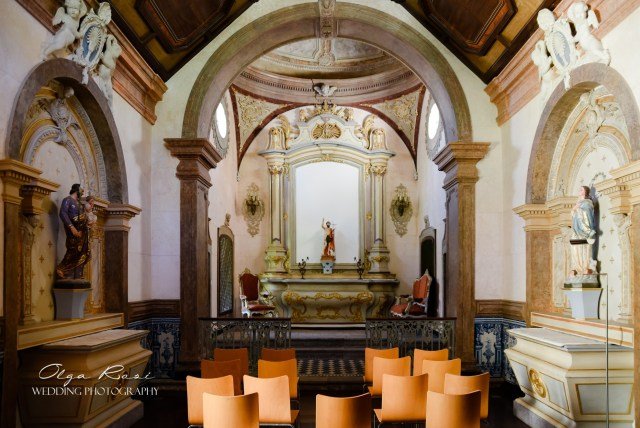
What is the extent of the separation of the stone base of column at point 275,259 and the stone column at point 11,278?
980 cm

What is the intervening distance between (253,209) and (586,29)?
1040cm

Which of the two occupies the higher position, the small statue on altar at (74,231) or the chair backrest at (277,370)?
the small statue on altar at (74,231)

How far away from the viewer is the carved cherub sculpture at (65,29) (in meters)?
6.02

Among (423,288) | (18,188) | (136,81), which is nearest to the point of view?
(18,188)

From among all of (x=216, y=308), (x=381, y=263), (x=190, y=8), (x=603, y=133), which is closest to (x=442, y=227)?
(x=381, y=263)

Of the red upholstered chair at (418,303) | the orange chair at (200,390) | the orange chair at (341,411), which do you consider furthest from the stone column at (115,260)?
the red upholstered chair at (418,303)

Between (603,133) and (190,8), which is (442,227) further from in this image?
(190,8)

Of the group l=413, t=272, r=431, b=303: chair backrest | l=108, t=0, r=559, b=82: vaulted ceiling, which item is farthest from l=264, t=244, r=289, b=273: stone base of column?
l=108, t=0, r=559, b=82: vaulted ceiling

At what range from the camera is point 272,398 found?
5.05m

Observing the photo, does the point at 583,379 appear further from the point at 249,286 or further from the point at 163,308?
the point at 249,286

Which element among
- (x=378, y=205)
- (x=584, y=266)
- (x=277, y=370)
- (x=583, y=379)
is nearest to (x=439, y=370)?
(x=583, y=379)

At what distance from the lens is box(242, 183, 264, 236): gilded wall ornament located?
15398 millimetres

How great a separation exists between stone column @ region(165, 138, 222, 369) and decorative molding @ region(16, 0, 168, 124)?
2.12 ft

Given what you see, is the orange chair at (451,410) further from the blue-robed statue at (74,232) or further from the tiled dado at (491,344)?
the tiled dado at (491,344)
